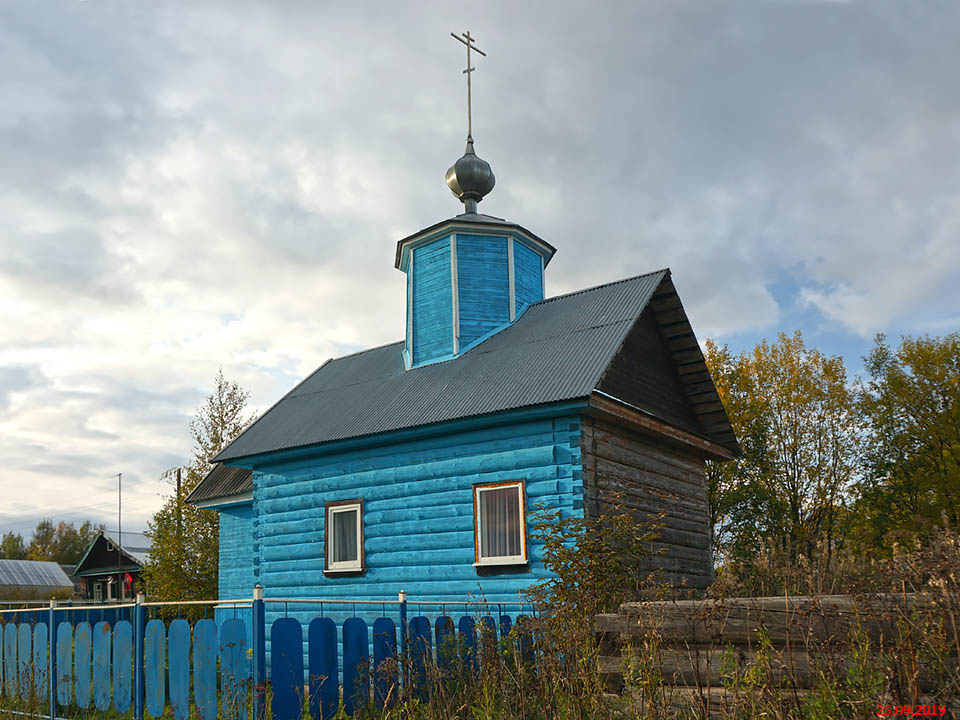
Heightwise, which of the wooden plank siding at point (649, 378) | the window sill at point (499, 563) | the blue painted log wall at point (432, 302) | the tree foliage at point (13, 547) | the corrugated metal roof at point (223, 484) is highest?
the blue painted log wall at point (432, 302)

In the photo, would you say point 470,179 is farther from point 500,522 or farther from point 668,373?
point 500,522

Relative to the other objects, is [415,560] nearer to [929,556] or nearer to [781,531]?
[929,556]

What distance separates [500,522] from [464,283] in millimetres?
5663

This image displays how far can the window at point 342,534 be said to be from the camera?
539 inches

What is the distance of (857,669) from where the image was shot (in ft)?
14.0

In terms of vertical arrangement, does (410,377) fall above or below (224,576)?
above

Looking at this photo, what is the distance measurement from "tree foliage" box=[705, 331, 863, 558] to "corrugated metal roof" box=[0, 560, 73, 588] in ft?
170

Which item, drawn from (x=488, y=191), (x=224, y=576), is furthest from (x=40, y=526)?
(x=488, y=191)

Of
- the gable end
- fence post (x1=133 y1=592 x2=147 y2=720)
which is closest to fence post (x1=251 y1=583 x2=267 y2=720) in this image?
fence post (x1=133 y1=592 x2=147 y2=720)

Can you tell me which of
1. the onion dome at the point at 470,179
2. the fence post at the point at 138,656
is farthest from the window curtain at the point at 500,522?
the onion dome at the point at 470,179

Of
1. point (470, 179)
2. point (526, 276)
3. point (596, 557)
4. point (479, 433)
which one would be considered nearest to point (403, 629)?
point (596, 557)

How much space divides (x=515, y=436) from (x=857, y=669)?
25.8 ft

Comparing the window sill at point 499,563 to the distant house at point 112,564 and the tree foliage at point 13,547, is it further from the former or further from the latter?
the tree foliage at point 13,547

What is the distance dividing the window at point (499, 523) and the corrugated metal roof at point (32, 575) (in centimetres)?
5751
